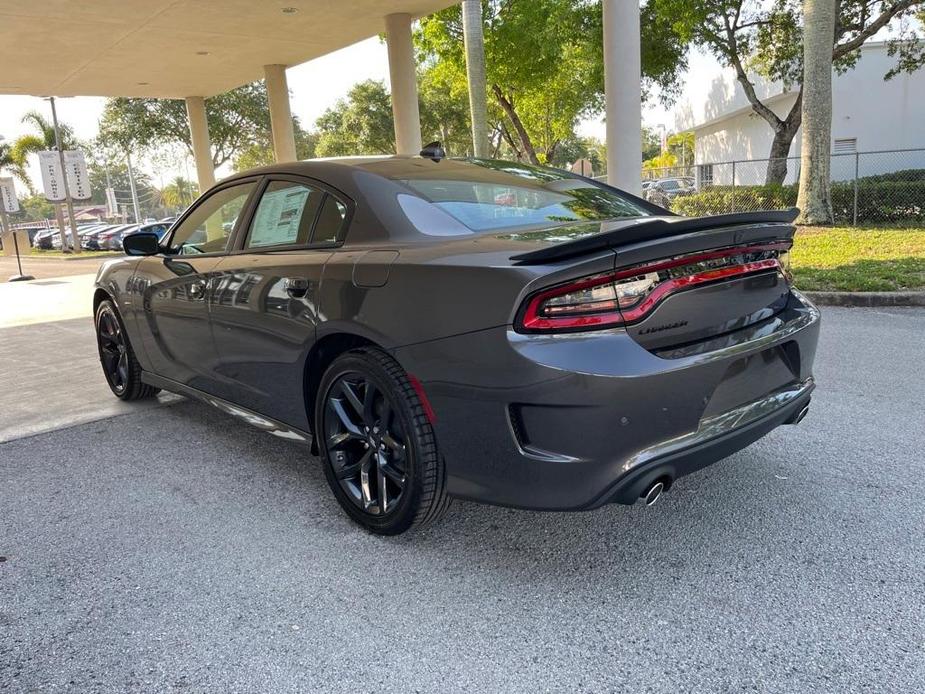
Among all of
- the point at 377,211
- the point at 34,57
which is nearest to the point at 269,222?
the point at 377,211

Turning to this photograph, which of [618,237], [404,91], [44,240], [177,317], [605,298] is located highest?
[404,91]

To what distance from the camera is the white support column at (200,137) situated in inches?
750

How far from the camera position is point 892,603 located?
2.24 metres

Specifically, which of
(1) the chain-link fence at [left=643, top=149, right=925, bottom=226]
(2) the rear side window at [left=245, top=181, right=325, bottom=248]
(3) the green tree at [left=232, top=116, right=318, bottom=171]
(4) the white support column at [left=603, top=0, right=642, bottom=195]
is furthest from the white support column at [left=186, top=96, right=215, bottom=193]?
(2) the rear side window at [left=245, top=181, right=325, bottom=248]

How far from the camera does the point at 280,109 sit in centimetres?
1605

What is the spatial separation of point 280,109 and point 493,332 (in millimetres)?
15422

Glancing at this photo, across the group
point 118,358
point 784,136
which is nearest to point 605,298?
point 118,358

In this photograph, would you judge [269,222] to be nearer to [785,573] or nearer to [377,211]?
[377,211]

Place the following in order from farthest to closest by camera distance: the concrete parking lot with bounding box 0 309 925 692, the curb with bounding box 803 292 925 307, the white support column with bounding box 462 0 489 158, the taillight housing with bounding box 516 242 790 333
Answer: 1. the white support column with bounding box 462 0 489 158
2. the curb with bounding box 803 292 925 307
3. the taillight housing with bounding box 516 242 790 333
4. the concrete parking lot with bounding box 0 309 925 692

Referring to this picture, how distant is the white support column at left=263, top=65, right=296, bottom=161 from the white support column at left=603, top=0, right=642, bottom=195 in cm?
888

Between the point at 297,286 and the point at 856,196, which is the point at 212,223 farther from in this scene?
the point at 856,196

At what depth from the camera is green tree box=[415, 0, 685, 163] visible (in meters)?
19.2

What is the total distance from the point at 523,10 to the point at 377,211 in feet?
66.9

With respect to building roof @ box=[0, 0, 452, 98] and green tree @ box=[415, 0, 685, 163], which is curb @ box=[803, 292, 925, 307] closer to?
building roof @ box=[0, 0, 452, 98]
